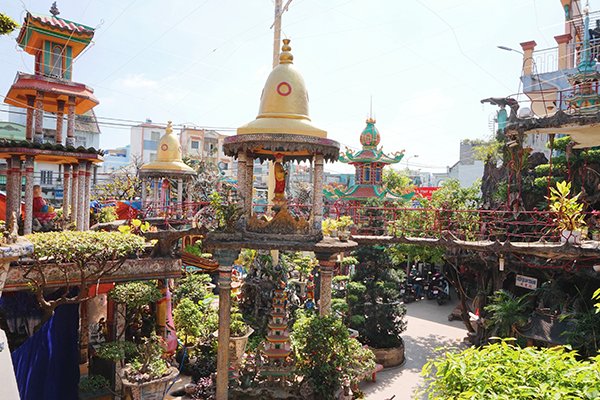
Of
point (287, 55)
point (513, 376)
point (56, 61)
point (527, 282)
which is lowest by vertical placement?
point (527, 282)

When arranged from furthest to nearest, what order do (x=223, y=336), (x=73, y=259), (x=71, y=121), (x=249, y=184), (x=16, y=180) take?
(x=71, y=121) → (x=16, y=180) → (x=249, y=184) → (x=223, y=336) → (x=73, y=259)

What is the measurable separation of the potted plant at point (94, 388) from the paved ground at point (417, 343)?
24.0 feet

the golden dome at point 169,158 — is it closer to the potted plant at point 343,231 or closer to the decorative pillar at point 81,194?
the decorative pillar at point 81,194

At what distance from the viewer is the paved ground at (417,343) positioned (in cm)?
1307

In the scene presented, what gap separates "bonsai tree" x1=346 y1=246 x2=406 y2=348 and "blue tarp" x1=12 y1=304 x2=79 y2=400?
29.9ft

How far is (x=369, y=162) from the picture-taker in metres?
25.7

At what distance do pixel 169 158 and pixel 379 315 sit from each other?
37.6ft

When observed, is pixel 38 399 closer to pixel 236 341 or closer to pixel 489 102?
pixel 236 341

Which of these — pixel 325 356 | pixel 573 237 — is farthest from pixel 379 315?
pixel 573 237

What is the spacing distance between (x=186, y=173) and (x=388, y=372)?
1186 centimetres

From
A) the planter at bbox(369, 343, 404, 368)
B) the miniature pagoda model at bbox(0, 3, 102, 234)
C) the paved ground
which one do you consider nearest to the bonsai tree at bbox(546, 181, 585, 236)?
the paved ground

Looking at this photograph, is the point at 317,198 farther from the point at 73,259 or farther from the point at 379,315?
the point at 379,315

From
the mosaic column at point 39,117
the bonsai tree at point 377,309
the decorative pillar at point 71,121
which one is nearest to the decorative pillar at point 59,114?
the decorative pillar at point 71,121

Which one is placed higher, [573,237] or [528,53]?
[528,53]
